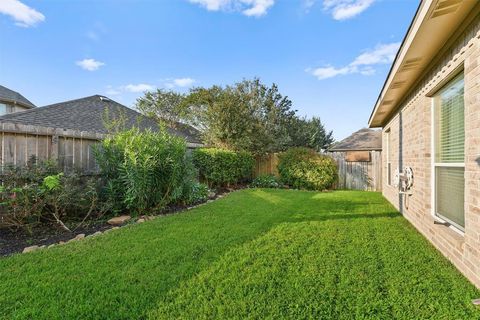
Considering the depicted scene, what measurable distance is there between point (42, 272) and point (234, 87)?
13141 mm

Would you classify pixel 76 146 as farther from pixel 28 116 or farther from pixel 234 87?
pixel 234 87

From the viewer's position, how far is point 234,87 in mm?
14344

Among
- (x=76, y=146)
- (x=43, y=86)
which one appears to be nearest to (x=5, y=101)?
(x=43, y=86)

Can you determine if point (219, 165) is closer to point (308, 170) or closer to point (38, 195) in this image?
point (308, 170)

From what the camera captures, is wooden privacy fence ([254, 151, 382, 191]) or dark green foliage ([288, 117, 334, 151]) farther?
dark green foliage ([288, 117, 334, 151])

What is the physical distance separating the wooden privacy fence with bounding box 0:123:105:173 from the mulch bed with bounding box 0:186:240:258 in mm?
1086

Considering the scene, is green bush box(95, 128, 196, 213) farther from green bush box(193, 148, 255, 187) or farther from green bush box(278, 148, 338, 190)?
green bush box(278, 148, 338, 190)

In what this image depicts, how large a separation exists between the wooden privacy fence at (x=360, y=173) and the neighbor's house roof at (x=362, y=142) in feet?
2.92

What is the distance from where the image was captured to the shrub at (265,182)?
10719 mm

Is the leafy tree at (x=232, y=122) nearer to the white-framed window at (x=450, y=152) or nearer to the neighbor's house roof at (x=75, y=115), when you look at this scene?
the neighbor's house roof at (x=75, y=115)

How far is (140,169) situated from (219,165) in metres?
4.65

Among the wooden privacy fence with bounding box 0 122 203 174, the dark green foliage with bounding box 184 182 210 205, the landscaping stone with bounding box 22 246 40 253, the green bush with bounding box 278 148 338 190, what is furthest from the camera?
the green bush with bounding box 278 148 338 190

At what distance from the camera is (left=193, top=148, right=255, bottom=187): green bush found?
909 centimetres

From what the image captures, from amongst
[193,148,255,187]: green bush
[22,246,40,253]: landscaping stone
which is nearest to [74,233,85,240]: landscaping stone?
[22,246,40,253]: landscaping stone
